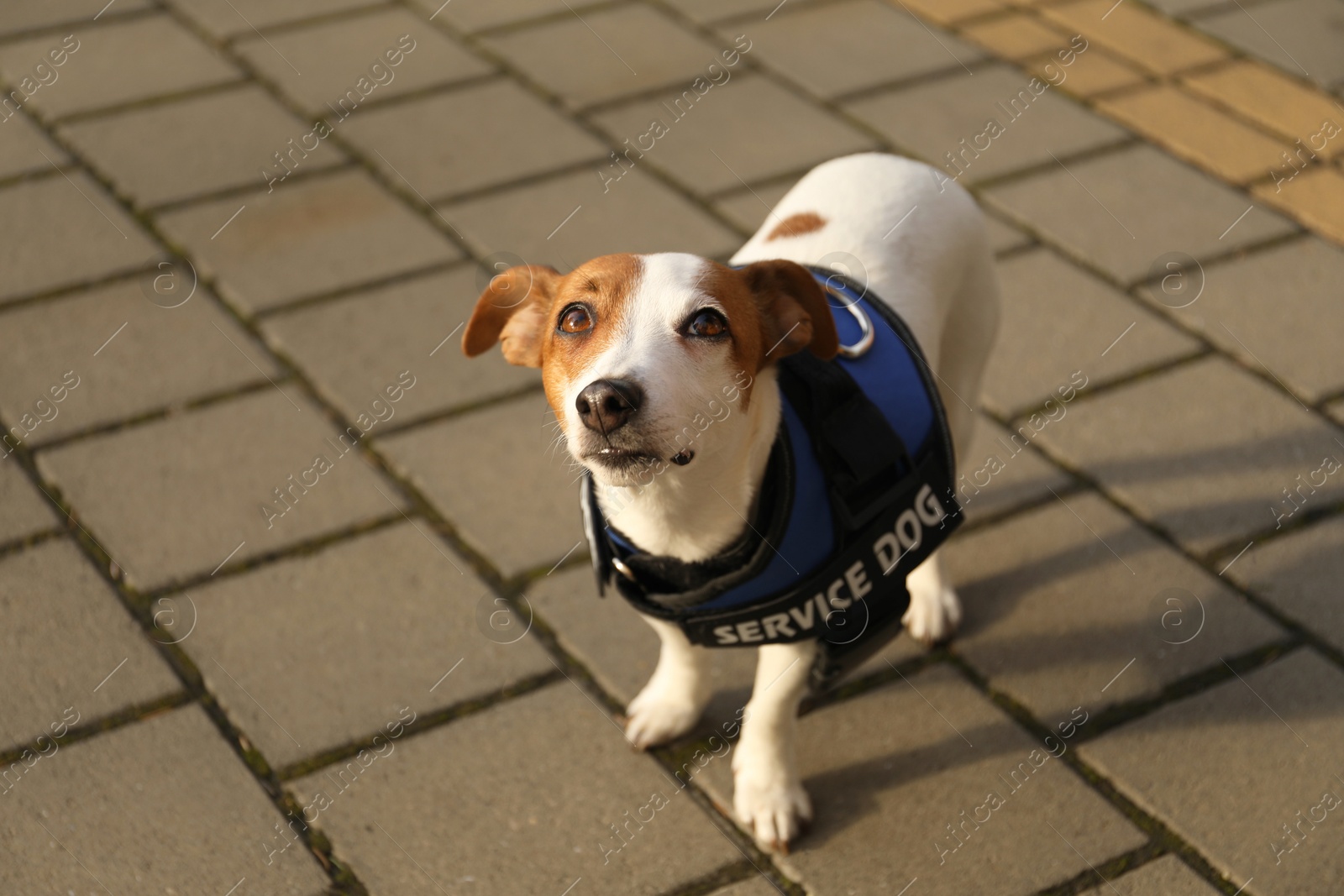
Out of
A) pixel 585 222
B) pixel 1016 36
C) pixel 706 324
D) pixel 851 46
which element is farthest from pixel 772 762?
pixel 1016 36

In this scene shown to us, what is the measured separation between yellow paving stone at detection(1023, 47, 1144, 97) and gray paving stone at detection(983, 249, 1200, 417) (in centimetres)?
132

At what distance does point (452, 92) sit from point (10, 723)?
10.7 ft

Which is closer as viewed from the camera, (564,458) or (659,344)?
(659,344)

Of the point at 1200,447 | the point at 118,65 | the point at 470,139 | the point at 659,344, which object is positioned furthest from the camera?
the point at 118,65

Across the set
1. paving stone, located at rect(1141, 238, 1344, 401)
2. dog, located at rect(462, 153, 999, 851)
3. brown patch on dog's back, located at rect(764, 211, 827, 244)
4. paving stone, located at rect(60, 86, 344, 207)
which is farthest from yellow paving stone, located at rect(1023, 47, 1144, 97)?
paving stone, located at rect(60, 86, 344, 207)

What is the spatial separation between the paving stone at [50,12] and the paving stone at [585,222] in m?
2.32

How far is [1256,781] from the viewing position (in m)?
2.94

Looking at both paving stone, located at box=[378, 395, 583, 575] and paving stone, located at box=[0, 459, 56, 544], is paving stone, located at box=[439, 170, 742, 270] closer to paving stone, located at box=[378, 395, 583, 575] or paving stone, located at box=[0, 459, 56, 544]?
paving stone, located at box=[378, 395, 583, 575]

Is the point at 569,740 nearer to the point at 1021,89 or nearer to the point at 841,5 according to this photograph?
the point at 1021,89

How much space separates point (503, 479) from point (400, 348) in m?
0.71

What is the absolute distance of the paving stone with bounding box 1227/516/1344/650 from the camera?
3.32 m

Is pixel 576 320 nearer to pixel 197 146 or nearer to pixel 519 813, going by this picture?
pixel 519 813

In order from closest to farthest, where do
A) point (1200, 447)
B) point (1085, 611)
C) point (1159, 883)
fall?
point (1159, 883), point (1085, 611), point (1200, 447)

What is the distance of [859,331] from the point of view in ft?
9.08
